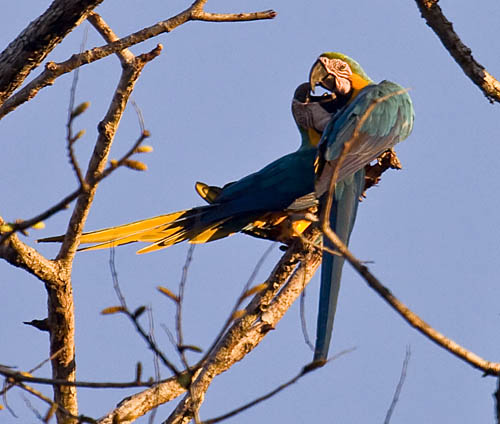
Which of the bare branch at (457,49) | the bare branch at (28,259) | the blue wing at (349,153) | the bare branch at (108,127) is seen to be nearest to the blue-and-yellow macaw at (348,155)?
the blue wing at (349,153)

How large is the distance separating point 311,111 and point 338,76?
305 mm

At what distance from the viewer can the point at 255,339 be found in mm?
3412

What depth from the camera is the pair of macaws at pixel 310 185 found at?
3.70 meters

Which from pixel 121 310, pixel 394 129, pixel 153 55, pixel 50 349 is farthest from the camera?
pixel 394 129

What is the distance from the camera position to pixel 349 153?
377 cm

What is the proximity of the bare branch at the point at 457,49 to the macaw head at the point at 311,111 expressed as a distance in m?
1.03

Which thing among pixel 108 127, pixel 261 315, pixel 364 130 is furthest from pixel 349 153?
pixel 108 127

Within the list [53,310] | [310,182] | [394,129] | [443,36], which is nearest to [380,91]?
[394,129]

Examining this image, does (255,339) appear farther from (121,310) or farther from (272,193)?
(121,310)

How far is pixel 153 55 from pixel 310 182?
1270mm

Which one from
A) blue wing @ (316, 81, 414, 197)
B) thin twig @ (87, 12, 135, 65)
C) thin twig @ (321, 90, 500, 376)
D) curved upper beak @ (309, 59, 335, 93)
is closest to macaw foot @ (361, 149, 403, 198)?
blue wing @ (316, 81, 414, 197)

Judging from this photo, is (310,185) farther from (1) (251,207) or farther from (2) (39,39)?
(2) (39,39)

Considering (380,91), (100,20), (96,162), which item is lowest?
(96,162)

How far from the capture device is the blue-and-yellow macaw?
348 centimetres
